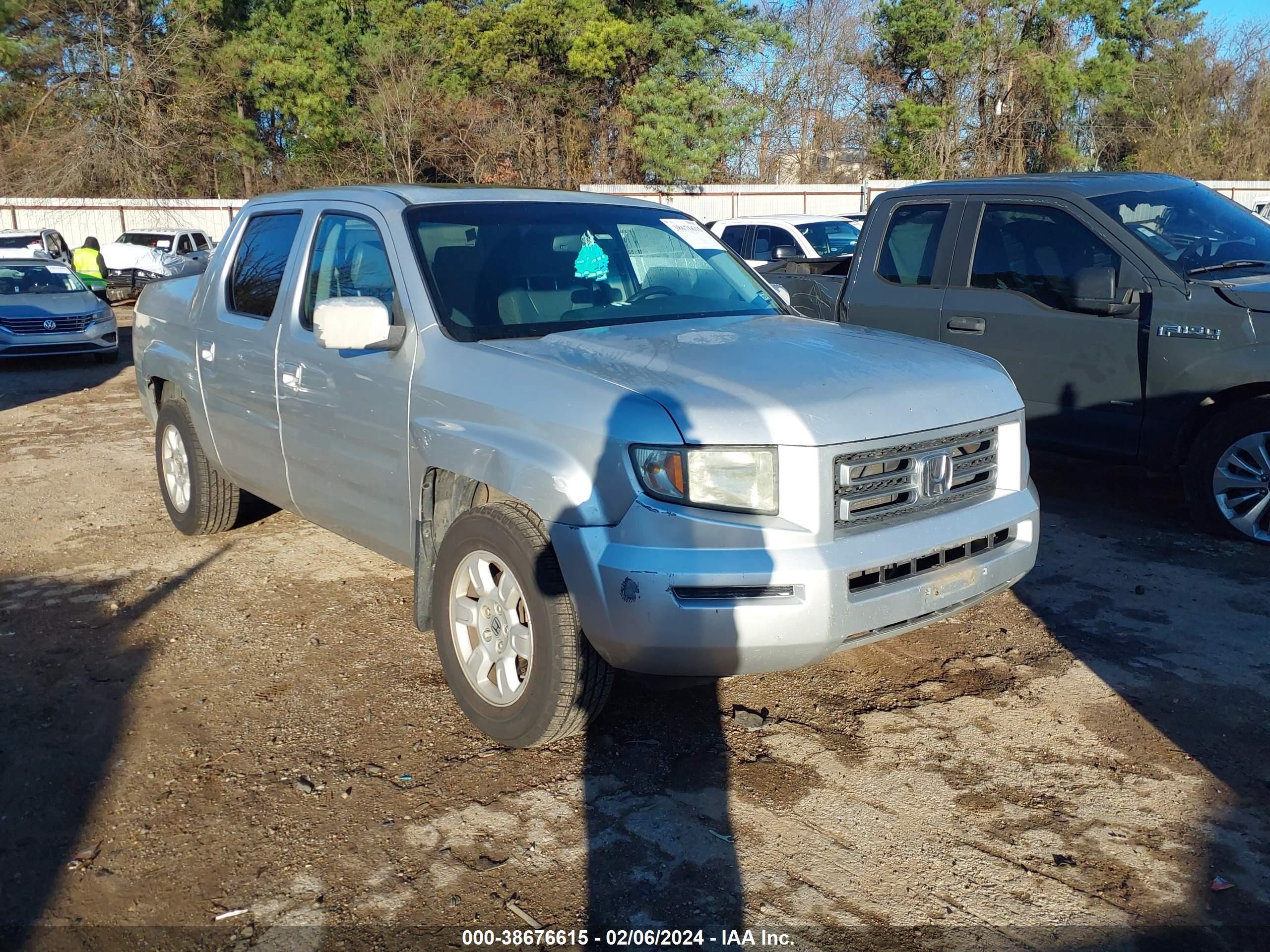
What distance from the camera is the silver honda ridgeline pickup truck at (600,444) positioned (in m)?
3.28

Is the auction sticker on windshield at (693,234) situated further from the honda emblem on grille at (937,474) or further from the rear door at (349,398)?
the honda emblem on grille at (937,474)

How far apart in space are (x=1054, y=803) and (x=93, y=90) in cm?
3893

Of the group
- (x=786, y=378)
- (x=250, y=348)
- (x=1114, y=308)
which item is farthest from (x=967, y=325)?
(x=250, y=348)

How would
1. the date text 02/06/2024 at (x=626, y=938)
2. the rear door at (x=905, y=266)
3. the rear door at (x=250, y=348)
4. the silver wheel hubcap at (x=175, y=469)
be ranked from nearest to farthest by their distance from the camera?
1. the date text 02/06/2024 at (x=626, y=938)
2. the rear door at (x=250, y=348)
3. the silver wheel hubcap at (x=175, y=469)
4. the rear door at (x=905, y=266)

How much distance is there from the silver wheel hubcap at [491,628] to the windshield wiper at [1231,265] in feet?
14.9

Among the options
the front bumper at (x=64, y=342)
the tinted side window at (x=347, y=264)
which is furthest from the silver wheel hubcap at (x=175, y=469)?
the front bumper at (x=64, y=342)

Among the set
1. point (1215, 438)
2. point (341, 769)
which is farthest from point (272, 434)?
point (1215, 438)

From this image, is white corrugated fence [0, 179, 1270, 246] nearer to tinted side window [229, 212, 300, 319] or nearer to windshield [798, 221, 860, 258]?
windshield [798, 221, 860, 258]

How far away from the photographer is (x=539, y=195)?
494 cm

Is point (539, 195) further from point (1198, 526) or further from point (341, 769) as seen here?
point (1198, 526)

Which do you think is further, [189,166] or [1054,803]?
[189,166]

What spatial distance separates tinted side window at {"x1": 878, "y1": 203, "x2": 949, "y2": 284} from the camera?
23.7 feet

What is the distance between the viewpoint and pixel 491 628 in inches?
150

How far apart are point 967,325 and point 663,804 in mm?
4443
